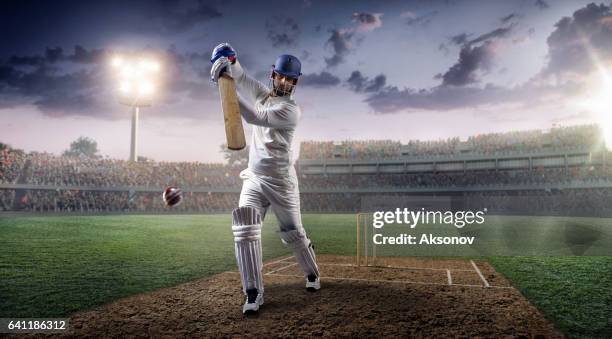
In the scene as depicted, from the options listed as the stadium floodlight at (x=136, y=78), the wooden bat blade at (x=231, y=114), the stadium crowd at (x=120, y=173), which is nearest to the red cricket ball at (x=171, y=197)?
the wooden bat blade at (x=231, y=114)

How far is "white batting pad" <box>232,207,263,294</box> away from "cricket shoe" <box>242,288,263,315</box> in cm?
11

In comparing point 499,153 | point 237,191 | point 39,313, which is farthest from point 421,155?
point 39,313

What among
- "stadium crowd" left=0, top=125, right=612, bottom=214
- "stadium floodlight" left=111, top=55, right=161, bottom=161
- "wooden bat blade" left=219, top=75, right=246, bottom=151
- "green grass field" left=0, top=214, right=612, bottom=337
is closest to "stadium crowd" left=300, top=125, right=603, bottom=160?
"stadium crowd" left=0, top=125, right=612, bottom=214

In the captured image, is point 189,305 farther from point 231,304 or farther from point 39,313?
point 39,313

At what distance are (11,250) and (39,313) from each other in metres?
6.98

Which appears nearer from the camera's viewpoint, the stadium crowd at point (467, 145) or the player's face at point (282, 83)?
the player's face at point (282, 83)

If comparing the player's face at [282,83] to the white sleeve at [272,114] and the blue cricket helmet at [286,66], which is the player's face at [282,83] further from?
the white sleeve at [272,114]

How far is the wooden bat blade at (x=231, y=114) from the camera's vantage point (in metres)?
4.49

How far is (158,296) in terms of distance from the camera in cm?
584

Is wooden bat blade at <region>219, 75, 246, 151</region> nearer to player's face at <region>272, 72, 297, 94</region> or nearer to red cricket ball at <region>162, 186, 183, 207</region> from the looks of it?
player's face at <region>272, 72, 297, 94</region>

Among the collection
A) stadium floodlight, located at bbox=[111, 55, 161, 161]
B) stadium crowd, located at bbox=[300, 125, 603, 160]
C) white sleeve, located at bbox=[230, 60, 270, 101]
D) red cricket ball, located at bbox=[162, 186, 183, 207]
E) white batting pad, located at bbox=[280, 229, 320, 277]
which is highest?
stadium floodlight, located at bbox=[111, 55, 161, 161]

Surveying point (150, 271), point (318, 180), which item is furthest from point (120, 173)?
point (150, 271)

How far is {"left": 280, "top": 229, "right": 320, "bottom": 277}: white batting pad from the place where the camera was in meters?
5.73

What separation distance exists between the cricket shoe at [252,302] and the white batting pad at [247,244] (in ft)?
0.35
